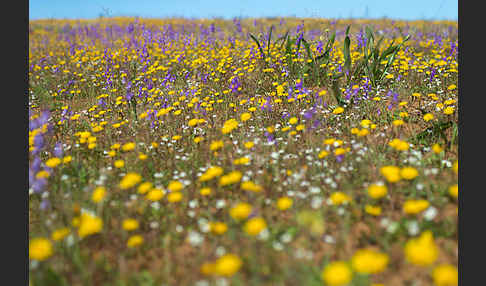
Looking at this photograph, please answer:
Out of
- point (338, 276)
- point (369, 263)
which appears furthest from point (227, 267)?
point (369, 263)

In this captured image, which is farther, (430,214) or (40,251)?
(430,214)

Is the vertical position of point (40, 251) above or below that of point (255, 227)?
below

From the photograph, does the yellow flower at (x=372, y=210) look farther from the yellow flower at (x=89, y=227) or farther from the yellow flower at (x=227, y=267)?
the yellow flower at (x=89, y=227)

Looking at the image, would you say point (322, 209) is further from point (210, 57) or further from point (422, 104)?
point (210, 57)

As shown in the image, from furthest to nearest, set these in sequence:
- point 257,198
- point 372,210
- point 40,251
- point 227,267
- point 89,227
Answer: point 257,198
point 372,210
point 89,227
point 40,251
point 227,267

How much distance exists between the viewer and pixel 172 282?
2.04 m

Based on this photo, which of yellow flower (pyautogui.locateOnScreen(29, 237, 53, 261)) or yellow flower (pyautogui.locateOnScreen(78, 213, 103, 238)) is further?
yellow flower (pyautogui.locateOnScreen(78, 213, 103, 238))

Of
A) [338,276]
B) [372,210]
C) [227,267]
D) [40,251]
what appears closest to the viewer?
[338,276]

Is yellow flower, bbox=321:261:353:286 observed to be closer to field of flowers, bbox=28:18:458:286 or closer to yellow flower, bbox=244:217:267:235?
field of flowers, bbox=28:18:458:286

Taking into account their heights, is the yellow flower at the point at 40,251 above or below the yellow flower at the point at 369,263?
below

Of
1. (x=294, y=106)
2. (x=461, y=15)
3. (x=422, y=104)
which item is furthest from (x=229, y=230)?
(x=422, y=104)

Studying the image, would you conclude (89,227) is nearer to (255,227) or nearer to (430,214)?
(255,227)

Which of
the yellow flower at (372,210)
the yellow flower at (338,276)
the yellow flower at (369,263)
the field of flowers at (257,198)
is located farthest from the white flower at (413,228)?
the yellow flower at (338,276)

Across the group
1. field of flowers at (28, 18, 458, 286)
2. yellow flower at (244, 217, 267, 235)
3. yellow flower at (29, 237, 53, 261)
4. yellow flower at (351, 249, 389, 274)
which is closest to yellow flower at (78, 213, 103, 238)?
field of flowers at (28, 18, 458, 286)
